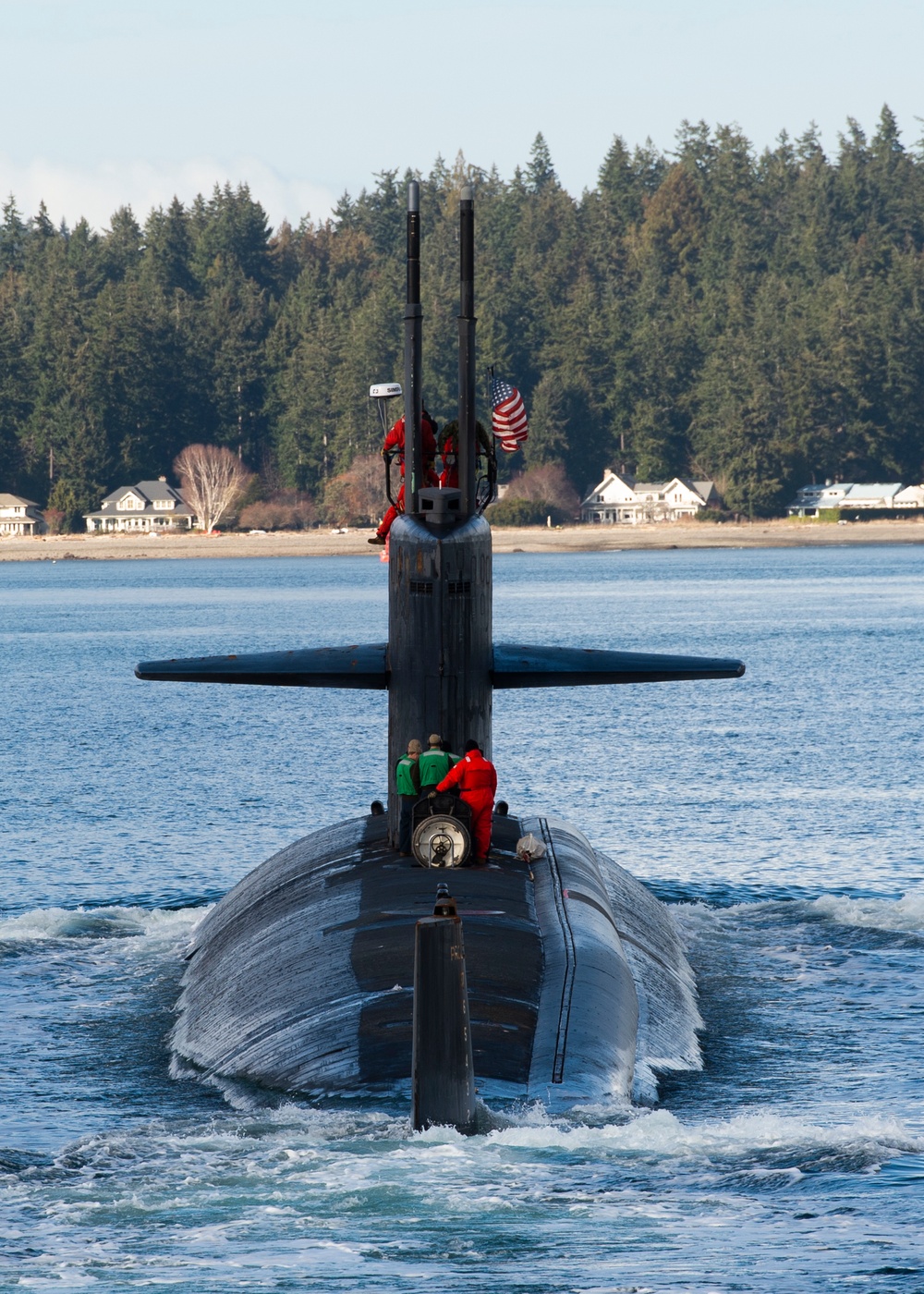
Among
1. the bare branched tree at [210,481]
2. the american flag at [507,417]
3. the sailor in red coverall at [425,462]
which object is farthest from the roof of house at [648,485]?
the sailor in red coverall at [425,462]

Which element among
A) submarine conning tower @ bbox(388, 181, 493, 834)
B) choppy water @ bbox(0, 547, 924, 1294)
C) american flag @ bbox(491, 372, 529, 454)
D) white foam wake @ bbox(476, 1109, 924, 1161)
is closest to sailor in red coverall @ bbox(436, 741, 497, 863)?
submarine conning tower @ bbox(388, 181, 493, 834)

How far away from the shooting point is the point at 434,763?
16547mm

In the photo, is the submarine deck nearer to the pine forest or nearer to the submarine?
the submarine

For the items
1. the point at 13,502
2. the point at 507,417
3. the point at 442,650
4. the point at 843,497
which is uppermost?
the point at 843,497

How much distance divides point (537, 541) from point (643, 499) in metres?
11.6

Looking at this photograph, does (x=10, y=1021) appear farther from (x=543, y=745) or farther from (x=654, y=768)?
(x=543, y=745)

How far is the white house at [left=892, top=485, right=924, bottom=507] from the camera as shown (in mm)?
165000

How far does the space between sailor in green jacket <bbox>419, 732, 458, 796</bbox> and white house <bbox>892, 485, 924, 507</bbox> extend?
15394cm

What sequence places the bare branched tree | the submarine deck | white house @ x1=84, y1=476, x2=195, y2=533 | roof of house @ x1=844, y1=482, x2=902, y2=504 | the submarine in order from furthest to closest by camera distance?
white house @ x1=84, y1=476, x2=195, y2=533
the bare branched tree
roof of house @ x1=844, y1=482, x2=902, y2=504
the submarine
the submarine deck

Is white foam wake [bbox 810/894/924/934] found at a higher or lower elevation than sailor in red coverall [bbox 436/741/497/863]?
lower

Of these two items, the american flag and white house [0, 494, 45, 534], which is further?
white house [0, 494, 45, 534]

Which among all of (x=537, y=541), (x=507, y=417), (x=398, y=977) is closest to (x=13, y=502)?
(x=537, y=541)

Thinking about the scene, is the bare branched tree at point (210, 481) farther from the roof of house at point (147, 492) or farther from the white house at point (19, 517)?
the white house at point (19, 517)

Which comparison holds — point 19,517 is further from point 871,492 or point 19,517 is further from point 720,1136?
point 720,1136
